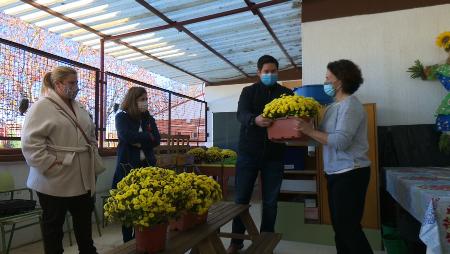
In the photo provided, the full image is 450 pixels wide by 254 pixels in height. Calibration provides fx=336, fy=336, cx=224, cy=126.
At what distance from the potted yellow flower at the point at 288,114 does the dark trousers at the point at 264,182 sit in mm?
443

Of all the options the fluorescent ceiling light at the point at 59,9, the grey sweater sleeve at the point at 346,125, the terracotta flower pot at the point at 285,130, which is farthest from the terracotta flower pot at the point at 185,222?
the fluorescent ceiling light at the point at 59,9

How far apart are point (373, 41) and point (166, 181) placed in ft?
9.89

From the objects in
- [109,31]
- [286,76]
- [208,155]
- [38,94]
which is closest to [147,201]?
[38,94]

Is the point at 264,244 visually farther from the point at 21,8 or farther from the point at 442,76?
the point at 21,8

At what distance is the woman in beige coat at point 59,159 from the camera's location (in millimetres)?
1968

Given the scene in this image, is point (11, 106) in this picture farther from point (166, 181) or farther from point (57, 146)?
point (166, 181)

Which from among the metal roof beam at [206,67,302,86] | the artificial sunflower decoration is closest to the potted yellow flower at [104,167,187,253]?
the artificial sunflower decoration

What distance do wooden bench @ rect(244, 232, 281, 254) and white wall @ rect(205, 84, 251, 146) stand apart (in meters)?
6.60

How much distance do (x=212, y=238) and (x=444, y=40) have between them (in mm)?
2994

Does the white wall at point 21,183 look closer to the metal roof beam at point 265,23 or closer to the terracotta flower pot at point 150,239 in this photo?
the terracotta flower pot at point 150,239

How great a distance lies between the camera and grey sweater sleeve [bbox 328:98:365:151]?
6.20 ft

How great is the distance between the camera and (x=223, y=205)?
2.28 m

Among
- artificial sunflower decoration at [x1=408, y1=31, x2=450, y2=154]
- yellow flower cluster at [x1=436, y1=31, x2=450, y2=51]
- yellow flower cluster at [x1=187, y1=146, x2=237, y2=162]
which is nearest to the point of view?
artificial sunflower decoration at [x1=408, y1=31, x2=450, y2=154]

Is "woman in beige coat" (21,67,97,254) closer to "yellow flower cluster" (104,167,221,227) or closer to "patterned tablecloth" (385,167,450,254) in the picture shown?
"yellow flower cluster" (104,167,221,227)
